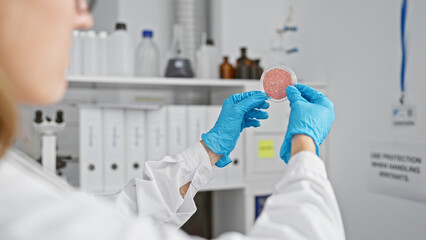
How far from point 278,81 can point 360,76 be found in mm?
799

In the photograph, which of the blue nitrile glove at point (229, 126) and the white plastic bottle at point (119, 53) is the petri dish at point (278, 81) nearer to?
the blue nitrile glove at point (229, 126)

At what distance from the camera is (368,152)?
1.76 meters

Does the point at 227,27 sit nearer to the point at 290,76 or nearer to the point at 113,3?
the point at 113,3

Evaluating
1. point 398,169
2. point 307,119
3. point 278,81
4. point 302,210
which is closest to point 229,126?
point 278,81

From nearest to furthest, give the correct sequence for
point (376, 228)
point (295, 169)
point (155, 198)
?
point (295, 169)
point (155, 198)
point (376, 228)

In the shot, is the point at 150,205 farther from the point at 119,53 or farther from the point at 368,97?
the point at 368,97

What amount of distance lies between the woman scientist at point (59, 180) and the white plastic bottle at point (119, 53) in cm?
95

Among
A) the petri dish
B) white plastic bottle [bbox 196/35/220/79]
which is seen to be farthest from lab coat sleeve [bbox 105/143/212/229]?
white plastic bottle [bbox 196/35/220/79]

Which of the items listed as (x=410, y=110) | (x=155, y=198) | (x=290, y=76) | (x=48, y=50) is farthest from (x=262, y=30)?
(x=48, y=50)

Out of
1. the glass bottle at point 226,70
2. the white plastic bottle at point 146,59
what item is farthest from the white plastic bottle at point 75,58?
the glass bottle at point 226,70

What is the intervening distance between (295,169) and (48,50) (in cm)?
48

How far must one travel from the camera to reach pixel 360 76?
1.82m

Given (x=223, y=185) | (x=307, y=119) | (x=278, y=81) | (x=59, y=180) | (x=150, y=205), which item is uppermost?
(x=278, y=81)

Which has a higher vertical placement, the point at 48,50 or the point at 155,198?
the point at 48,50
